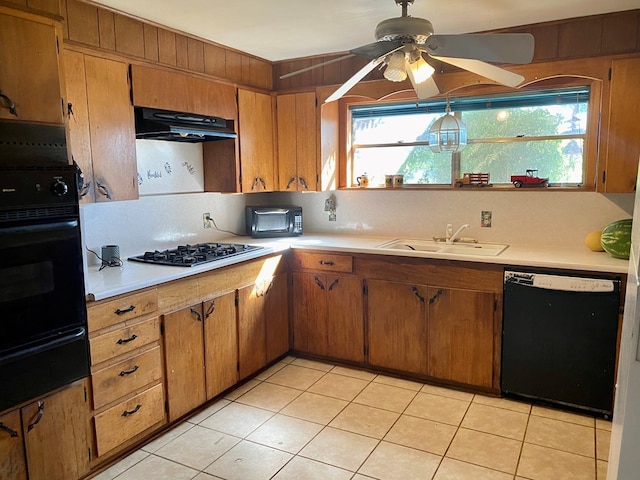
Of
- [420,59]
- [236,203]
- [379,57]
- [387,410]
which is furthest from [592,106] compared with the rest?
[236,203]

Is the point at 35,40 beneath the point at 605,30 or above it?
beneath

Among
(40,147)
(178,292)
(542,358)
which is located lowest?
(542,358)

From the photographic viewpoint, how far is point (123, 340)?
94.6 inches

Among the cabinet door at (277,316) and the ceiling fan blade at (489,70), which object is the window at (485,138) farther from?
the cabinet door at (277,316)

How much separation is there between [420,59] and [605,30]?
139 centimetres

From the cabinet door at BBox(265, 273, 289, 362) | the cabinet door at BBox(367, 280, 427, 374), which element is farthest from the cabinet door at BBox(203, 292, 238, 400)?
the cabinet door at BBox(367, 280, 427, 374)

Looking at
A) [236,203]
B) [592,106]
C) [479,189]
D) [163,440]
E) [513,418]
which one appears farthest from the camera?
[236,203]

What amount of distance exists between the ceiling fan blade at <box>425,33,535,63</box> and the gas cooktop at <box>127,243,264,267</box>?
1.79 metres

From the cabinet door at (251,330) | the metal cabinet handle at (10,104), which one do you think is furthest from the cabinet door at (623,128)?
the metal cabinet handle at (10,104)

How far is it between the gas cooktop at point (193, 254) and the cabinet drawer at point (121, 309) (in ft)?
1.16

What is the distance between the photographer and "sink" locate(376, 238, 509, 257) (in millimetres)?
3309

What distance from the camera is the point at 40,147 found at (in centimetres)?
195

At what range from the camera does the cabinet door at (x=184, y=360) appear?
269cm

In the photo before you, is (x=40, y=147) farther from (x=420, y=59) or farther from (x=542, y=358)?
(x=542, y=358)
